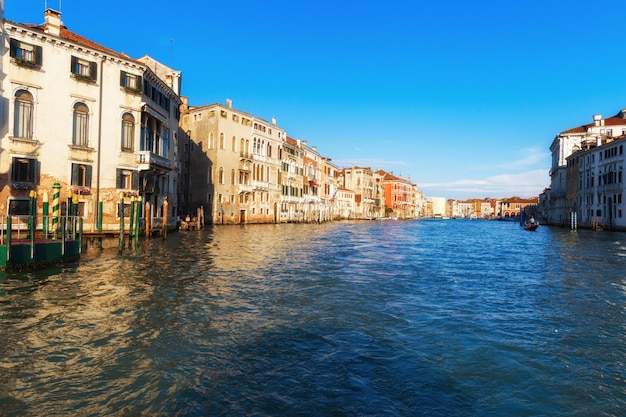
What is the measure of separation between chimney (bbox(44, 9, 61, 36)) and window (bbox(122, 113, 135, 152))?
5063 millimetres

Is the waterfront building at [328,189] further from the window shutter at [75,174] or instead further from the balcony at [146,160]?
the window shutter at [75,174]

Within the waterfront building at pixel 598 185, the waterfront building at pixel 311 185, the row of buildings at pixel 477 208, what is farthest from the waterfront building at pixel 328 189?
the row of buildings at pixel 477 208

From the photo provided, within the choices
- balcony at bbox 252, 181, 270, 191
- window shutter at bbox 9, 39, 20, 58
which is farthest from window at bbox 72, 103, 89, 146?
balcony at bbox 252, 181, 270, 191

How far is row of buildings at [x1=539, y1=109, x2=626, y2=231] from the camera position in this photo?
144ft

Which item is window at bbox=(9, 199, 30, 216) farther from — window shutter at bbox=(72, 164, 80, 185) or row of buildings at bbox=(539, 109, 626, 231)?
row of buildings at bbox=(539, 109, 626, 231)

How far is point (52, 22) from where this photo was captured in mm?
20812

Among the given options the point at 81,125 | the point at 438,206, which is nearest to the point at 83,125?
the point at 81,125

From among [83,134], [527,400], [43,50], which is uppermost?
[43,50]

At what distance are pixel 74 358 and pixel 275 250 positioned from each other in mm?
14117

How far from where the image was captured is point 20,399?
14.2 feet

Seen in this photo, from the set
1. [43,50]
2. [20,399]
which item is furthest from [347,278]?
[43,50]

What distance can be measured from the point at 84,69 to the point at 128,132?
382cm

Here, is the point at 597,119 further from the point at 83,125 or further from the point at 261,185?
Result: the point at 83,125

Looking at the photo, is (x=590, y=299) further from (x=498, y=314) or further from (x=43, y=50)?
(x=43, y=50)
